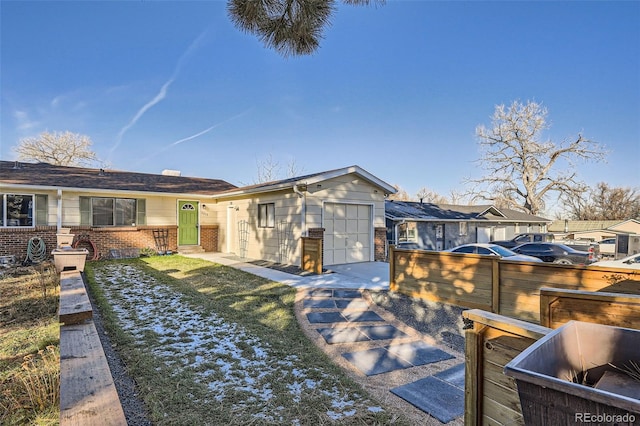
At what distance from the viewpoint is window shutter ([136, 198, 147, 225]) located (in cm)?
1301

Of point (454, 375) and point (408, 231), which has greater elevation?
point (408, 231)

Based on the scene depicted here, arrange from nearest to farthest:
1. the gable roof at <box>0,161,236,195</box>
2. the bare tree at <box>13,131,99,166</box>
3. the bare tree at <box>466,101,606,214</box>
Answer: the gable roof at <box>0,161,236,195</box>
the bare tree at <box>13,131,99,166</box>
the bare tree at <box>466,101,606,214</box>

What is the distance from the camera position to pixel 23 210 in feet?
35.7

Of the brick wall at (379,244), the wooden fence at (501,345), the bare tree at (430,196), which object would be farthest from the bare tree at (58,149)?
the bare tree at (430,196)

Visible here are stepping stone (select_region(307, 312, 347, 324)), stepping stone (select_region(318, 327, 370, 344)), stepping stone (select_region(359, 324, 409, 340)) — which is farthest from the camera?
stepping stone (select_region(307, 312, 347, 324))

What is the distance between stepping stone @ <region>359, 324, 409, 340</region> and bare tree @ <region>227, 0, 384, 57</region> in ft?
13.3

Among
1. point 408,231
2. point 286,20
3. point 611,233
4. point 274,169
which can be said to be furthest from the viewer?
point 274,169

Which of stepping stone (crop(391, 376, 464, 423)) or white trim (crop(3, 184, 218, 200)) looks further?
white trim (crop(3, 184, 218, 200))

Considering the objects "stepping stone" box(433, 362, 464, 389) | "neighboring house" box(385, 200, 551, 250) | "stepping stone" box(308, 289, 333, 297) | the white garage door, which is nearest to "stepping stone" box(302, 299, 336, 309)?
"stepping stone" box(308, 289, 333, 297)

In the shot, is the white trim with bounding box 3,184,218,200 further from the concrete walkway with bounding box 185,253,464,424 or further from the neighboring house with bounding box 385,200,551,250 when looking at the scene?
the neighboring house with bounding box 385,200,551,250

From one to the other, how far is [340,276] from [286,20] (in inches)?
235

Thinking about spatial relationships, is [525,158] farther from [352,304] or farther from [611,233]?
[352,304]

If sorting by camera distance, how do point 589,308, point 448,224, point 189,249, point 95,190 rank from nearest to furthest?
1. point 589,308
2. point 95,190
3. point 189,249
4. point 448,224

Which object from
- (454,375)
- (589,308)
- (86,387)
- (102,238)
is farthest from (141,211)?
(589,308)
